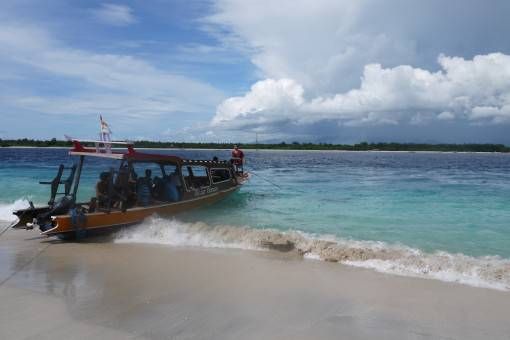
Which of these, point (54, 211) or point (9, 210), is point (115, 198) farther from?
point (9, 210)

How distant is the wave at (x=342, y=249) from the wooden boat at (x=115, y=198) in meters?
0.52

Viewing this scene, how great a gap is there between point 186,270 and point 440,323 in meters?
4.69

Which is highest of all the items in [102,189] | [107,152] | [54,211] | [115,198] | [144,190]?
[107,152]

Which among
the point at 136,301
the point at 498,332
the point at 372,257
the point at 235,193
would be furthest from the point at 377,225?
the point at 136,301

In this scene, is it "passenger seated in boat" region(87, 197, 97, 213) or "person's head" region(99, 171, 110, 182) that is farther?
"person's head" region(99, 171, 110, 182)

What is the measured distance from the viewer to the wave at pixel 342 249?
856cm

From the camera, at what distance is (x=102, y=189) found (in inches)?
473

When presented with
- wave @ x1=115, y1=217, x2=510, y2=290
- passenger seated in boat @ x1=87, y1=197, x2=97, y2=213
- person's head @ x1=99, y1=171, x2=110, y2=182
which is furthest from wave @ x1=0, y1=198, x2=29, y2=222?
wave @ x1=115, y1=217, x2=510, y2=290

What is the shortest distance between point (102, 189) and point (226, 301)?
257 inches

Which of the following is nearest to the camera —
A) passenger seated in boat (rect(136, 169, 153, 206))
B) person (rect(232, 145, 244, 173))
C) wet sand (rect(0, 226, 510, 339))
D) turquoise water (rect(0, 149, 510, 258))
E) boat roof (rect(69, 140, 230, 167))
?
wet sand (rect(0, 226, 510, 339))

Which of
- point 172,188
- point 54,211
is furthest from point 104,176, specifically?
point 172,188

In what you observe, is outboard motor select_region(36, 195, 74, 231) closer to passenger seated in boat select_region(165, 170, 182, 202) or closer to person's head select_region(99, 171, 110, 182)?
person's head select_region(99, 171, 110, 182)

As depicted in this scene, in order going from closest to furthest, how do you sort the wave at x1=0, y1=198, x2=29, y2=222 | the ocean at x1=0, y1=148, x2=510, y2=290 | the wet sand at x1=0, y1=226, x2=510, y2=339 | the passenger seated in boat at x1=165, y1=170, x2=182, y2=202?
the wet sand at x1=0, y1=226, x2=510, y2=339
the ocean at x1=0, y1=148, x2=510, y2=290
the passenger seated in boat at x1=165, y1=170, x2=182, y2=202
the wave at x1=0, y1=198, x2=29, y2=222

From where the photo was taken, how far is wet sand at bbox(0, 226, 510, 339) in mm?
5793
